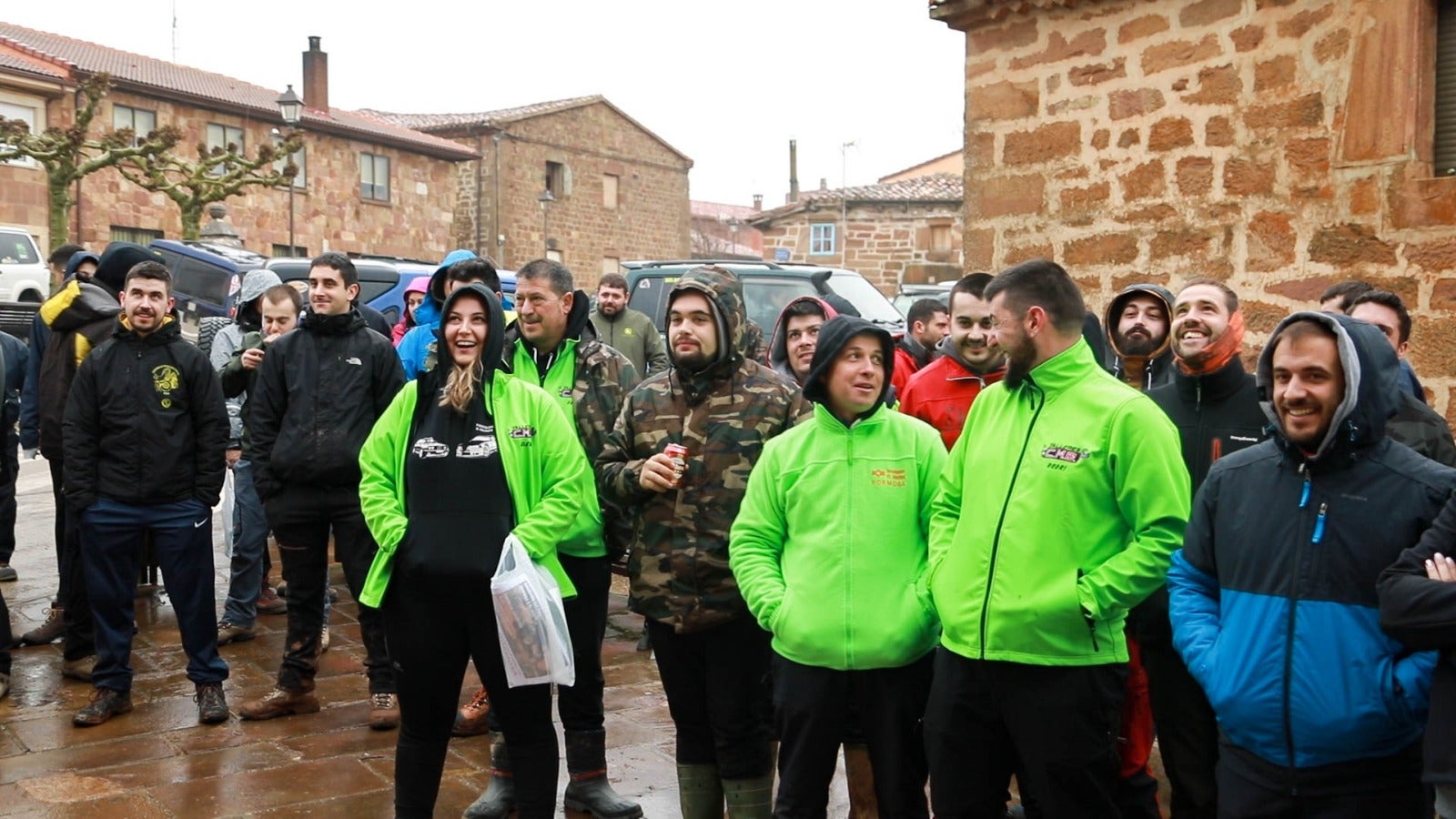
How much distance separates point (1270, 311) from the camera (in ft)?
23.0

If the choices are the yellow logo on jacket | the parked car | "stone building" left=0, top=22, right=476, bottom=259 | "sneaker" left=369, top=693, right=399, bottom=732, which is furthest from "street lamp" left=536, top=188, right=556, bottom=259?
"sneaker" left=369, top=693, right=399, bottom=732

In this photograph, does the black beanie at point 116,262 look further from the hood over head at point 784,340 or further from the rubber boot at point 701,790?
the rubber boot at point 701,790

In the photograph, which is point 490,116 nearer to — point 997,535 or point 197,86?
point 197,86

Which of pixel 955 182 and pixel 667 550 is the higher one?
pixel 955 182

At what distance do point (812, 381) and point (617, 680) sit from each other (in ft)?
9.53

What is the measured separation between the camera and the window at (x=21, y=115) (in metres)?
29.5

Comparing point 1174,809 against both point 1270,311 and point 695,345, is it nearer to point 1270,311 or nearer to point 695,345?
point 695,345

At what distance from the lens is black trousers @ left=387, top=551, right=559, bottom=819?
4133 millimetres

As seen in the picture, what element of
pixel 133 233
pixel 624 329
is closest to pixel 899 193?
pixel 133 233

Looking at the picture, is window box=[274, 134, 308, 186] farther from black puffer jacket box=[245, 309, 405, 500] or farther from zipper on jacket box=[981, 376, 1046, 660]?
zipper on jacket box=[981, 376, 1046, 660]

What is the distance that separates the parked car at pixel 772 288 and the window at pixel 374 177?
87.4 feet

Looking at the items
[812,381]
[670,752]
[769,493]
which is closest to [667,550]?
[769,493]

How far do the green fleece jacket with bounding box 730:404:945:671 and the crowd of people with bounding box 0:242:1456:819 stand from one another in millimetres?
10

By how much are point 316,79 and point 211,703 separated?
118ft
